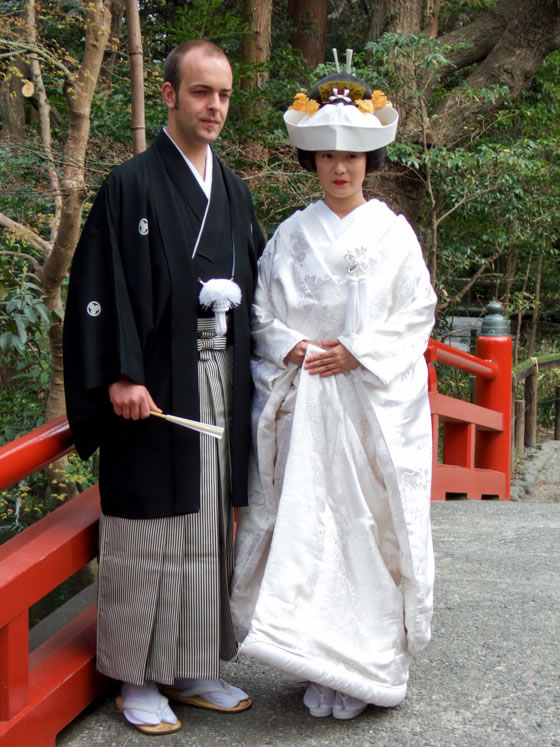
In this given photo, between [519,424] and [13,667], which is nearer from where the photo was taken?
[13,667]

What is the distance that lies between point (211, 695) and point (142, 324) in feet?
3.40

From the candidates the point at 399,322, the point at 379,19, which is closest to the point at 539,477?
the point at 379,19

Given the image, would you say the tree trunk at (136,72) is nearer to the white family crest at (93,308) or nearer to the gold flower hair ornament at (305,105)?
the gold flower hair ornament at (305,105)

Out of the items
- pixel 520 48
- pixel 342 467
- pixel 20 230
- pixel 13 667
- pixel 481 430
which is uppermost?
pixel 520 48

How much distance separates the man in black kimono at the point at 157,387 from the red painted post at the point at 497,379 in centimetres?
350

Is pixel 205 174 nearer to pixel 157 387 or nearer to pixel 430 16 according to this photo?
pixel 157 387

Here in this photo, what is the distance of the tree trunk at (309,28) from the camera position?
33.0 ft

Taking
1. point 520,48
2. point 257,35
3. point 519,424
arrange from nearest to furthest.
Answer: point 519,424 < point 520,48 < point 257,35

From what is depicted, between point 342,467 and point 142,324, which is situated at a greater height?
point 142,324

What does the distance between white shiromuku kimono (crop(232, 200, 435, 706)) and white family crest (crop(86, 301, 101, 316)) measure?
1.59ft

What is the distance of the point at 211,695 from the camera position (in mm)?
2342

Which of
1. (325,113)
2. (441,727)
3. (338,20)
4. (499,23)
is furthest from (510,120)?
(441,727)

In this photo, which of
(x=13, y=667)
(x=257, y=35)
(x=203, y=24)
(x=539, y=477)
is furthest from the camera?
(x=257, y=35)

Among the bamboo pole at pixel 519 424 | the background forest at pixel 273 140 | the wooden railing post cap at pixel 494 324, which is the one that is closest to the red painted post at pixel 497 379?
the wooden railing post cap at pixel 494 324
